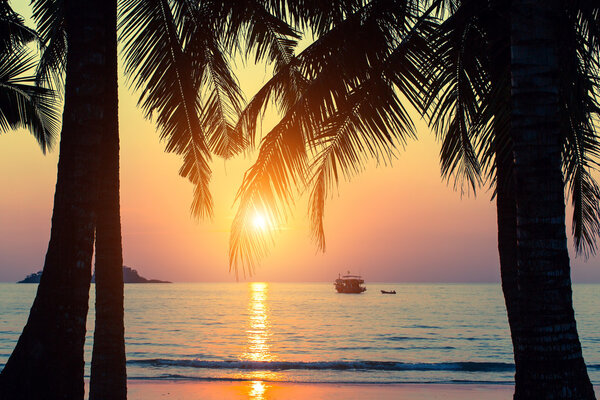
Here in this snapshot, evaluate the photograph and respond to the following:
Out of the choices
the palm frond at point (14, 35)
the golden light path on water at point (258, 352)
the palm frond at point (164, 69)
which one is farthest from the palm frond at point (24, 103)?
the golden light path on water at point (258, 352)

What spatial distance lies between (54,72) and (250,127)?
4.13 meters

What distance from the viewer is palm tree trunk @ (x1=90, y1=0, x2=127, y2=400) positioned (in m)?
6.70

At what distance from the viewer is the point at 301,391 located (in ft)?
47.6

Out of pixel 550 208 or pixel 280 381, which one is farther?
pixel 280 381

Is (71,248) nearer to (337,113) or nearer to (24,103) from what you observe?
(337,113)

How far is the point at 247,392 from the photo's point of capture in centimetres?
1435

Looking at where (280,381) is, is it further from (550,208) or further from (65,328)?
(550,208)

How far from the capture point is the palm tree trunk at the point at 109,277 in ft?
22.0

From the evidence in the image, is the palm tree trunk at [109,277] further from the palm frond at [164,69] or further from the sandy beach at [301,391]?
the sandy beach at [301,391]

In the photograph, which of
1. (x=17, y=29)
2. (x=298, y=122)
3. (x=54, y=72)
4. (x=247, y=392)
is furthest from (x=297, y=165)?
(x=247, y=392)

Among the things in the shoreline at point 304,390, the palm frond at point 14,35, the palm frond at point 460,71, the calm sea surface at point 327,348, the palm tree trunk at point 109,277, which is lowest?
the calm sea surface at point 327,348

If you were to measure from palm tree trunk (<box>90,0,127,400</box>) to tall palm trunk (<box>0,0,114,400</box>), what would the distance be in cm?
150

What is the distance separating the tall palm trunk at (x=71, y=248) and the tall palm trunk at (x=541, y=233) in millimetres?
3596

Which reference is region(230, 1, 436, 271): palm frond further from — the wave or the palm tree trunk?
the wave
